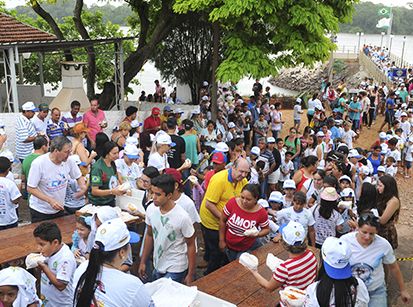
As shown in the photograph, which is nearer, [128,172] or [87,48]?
[128,172]

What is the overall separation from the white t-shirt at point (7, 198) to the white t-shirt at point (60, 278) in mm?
1718

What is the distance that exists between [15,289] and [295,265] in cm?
207

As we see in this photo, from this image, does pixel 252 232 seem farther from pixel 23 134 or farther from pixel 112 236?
pixel 23 134

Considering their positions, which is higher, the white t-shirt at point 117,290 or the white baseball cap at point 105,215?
the white baseball cap at point 105,215

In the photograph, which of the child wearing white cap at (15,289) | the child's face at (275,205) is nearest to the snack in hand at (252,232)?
the child's face at (275,205)

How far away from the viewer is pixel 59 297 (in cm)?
378

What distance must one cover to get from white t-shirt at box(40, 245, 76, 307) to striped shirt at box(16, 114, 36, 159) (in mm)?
4749

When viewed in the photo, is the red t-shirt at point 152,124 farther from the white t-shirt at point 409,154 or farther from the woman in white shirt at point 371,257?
the white t-shirt at point 409,154

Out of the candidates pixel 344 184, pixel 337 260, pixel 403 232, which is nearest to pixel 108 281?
pixel 337 260

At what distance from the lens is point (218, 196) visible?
520 cm

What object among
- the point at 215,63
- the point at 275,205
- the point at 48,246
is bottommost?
the point at 275,205

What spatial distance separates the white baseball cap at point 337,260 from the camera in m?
3.03

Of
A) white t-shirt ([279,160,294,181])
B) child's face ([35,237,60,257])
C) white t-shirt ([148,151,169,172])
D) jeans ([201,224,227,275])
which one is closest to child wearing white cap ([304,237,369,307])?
child's face ([35,237,60,257])

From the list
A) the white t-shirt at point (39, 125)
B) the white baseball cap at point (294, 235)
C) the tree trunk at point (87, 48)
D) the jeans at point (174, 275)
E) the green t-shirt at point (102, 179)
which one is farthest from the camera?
the tree trunk at point (87, 48)
